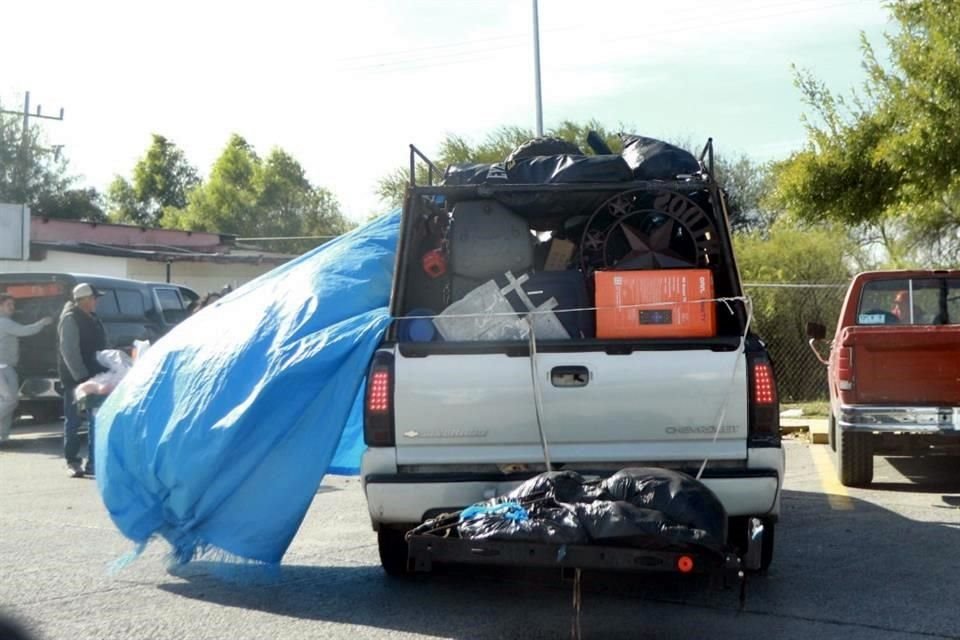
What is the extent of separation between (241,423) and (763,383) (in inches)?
112

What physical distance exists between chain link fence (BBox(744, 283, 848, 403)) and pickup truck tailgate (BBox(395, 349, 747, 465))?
12594mm

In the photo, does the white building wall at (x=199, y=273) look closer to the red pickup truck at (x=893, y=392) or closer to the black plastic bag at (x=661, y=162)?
the red pickup truck at (x=893, y=392)

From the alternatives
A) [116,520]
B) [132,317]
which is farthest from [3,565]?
[132,317]

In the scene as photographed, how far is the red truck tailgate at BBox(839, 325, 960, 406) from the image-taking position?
10570 mm

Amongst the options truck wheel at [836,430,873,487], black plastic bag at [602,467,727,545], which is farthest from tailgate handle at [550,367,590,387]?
truck wheel at [836,430,873,487]

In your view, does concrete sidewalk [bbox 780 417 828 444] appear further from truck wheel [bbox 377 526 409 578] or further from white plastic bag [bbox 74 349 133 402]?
truck wheel [bbox 377 526 409 578]

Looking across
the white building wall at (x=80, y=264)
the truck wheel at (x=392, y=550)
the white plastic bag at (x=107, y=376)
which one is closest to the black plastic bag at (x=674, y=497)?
the truck wheel at (x=392, y=550)

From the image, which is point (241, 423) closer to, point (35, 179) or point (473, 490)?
point (473, 490)

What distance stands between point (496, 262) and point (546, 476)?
1.78 metres

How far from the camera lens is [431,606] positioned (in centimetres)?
692

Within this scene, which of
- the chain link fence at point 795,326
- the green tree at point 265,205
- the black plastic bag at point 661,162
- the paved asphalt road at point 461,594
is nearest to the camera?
the paved asphalt road at point 461,594

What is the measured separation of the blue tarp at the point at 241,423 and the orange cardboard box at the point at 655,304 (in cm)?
121

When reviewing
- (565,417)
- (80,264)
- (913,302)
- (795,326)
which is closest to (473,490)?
(565,417)

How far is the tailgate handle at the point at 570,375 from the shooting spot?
6.80 meters
